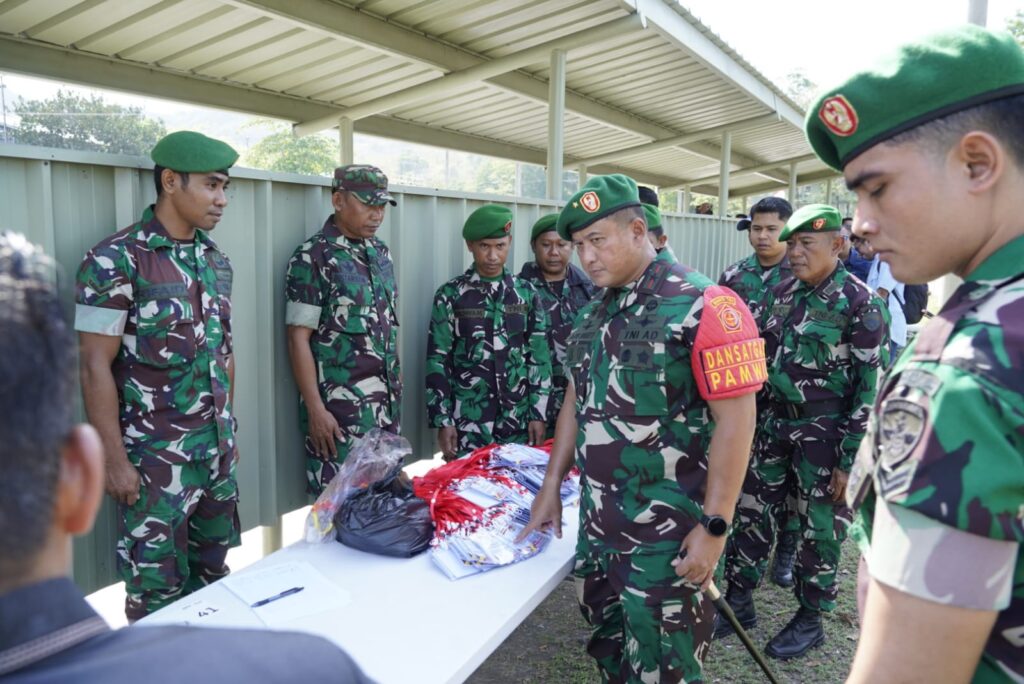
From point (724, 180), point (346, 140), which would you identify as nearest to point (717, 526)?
point (346, 140)

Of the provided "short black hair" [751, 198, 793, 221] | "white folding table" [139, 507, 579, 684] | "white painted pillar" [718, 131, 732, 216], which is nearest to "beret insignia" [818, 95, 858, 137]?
"white folding table" [139, 507, 579, 684]

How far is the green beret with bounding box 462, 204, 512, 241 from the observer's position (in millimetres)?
3547

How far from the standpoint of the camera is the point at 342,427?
3084 mm

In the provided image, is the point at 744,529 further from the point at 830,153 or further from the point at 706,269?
the point at 706,269

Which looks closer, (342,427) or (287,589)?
(287,589)

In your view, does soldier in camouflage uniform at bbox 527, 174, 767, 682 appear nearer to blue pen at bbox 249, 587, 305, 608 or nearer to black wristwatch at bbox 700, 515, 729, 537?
black wristwatch at bbox 700, 515, 729, 537

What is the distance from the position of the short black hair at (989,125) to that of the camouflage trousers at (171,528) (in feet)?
7.90

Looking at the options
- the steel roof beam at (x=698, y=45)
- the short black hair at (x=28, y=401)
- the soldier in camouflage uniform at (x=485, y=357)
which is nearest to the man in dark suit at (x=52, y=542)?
the short black hair at (x=28, y=401)

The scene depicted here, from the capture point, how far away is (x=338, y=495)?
88.4 inches

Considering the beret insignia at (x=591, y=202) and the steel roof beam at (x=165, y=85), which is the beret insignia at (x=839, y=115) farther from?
the steel roof beam at (x=165, y=85)

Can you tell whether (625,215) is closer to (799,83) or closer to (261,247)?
(261,247)

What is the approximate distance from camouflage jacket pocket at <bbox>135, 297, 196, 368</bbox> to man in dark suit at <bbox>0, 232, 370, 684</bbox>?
1.90m

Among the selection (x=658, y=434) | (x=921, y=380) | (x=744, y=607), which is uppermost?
(x=921, y=380)

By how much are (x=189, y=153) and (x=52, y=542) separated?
2.16 metres
